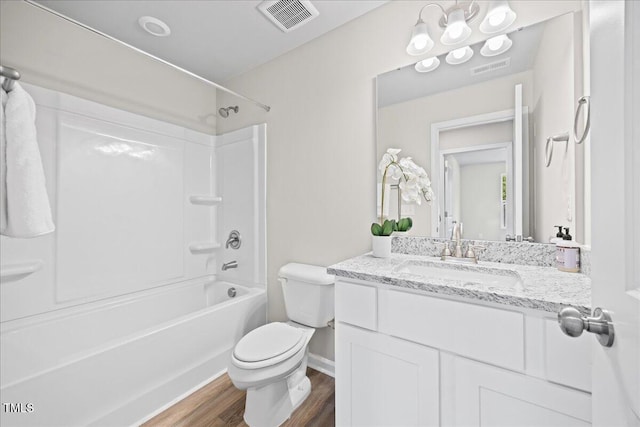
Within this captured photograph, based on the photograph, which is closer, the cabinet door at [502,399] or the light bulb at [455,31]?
the cabinet door at [502,399]

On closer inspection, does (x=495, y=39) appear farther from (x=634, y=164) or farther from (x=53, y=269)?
(x=53, y=269)

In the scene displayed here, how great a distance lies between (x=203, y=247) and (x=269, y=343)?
126 cm

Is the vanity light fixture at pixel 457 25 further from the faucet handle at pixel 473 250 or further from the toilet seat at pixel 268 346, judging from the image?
the toilet seat at pixel 268 346

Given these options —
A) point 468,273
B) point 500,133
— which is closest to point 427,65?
point 500,133

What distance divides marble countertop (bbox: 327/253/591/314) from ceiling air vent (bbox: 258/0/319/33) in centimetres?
152

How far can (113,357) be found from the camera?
4.30 feet

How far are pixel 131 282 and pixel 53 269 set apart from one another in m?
0.45

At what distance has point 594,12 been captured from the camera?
0.54 meters

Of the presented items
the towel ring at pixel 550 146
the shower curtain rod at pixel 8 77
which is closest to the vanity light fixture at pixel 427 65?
the towel ring at pixel 550 146

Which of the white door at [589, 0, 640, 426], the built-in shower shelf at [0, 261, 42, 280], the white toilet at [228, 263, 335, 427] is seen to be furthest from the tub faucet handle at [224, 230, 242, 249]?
the white door at [589, 0, 640, 426]

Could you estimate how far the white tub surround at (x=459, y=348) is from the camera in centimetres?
76

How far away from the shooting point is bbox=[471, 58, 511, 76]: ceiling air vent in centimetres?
127

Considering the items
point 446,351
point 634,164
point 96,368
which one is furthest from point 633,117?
point 96,368

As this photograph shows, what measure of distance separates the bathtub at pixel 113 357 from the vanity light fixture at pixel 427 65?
187 cm
